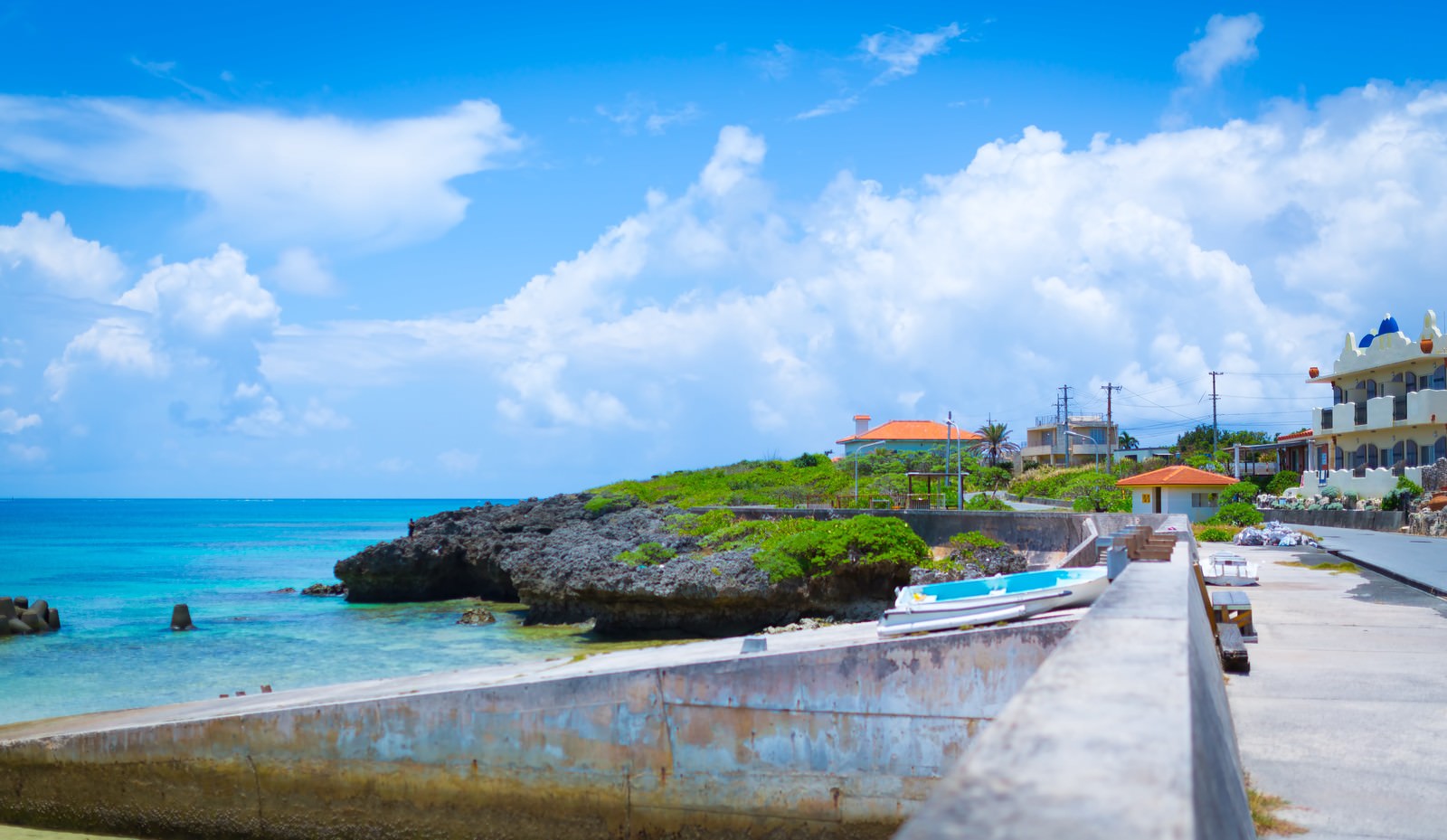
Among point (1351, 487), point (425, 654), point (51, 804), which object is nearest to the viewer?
point (51, 804)

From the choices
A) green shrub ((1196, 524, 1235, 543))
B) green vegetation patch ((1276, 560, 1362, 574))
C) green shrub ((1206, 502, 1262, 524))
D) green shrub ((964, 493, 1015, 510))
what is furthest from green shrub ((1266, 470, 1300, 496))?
green vegetation patch ((1276, 560, 1362, 574))

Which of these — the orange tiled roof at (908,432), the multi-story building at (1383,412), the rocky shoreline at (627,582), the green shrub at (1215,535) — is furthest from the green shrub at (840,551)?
the orange tiled roof at (908,432)

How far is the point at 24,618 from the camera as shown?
30.4 m

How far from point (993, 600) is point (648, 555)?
20085mm

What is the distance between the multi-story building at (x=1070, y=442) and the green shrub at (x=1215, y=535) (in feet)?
183

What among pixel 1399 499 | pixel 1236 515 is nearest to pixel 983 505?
pixel 1236 515

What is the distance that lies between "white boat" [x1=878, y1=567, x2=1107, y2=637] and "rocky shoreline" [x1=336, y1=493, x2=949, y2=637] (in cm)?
1492

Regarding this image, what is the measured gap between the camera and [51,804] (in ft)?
34.4

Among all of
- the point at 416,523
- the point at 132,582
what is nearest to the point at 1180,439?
the point at 416,523

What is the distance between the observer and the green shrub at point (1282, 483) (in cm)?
5713

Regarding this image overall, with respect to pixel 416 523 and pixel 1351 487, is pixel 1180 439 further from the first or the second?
pixel 416 523

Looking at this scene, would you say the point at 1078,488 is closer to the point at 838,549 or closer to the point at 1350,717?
the point at 838,549

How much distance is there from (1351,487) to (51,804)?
4916 cm

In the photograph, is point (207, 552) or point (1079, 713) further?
point (207, 552)
